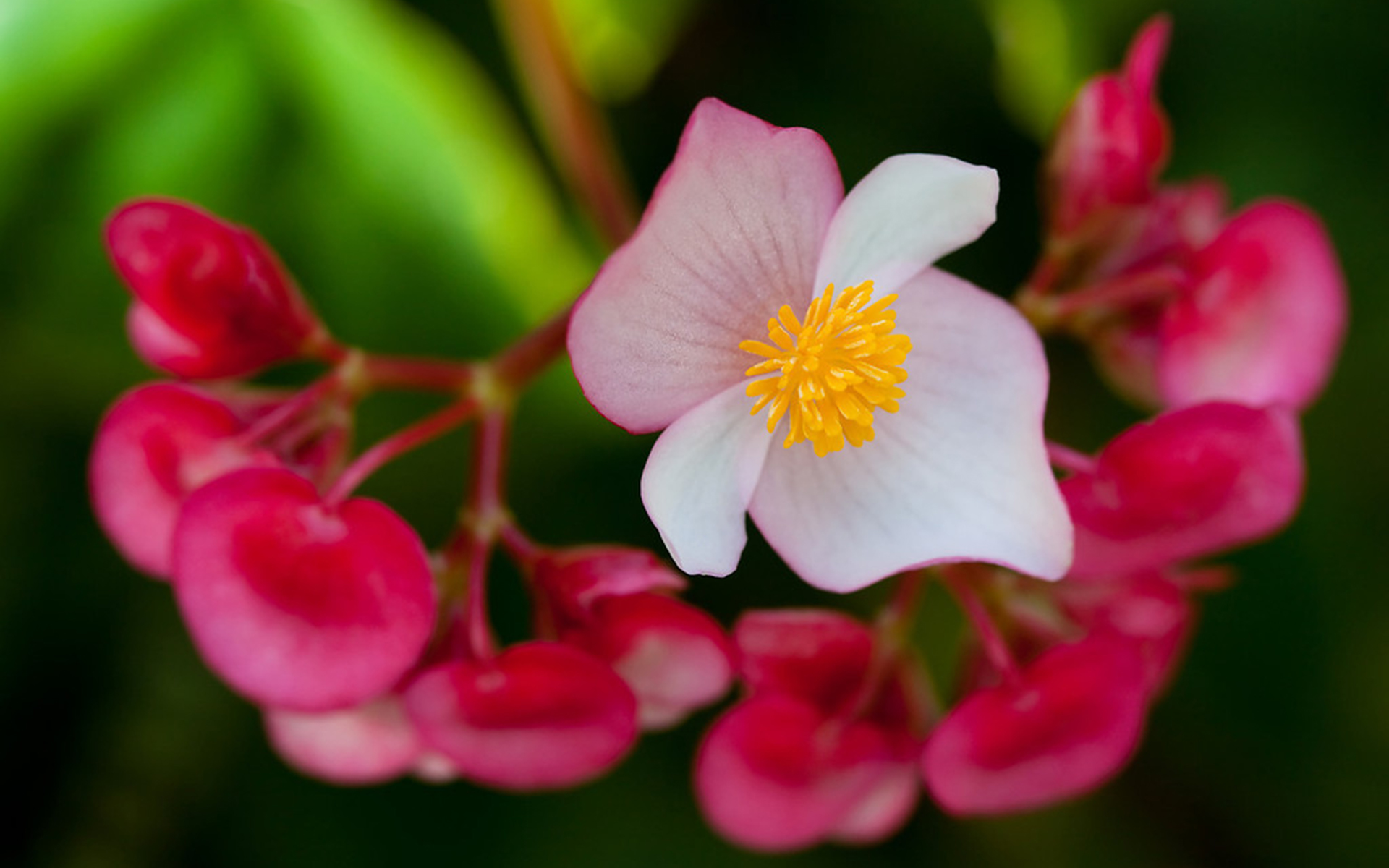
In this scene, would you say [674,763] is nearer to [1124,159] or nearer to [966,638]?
[966,638]

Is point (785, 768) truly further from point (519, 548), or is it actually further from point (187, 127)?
point (187, 127)

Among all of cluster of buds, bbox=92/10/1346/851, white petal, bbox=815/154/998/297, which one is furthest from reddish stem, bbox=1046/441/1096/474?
white petal, bbox=815/154/998/297

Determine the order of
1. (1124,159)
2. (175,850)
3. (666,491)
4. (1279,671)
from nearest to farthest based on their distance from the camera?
(666,491) < (1124,159) < (175,850) < (1279,671)

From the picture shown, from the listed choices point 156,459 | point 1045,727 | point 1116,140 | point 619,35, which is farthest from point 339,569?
point 619,35

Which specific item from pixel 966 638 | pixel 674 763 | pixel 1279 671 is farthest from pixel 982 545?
pixel 1279 671

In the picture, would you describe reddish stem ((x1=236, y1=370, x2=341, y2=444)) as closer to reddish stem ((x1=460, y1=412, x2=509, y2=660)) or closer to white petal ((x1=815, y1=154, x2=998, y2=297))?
reddish stem ((x1=460, y1=412, x2=509, y2=660))

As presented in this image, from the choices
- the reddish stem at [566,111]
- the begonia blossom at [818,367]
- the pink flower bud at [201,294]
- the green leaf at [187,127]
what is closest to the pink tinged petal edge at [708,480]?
the begonia blossom at [818,367]

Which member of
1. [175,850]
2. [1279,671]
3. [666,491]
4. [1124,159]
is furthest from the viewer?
[1279,671]
